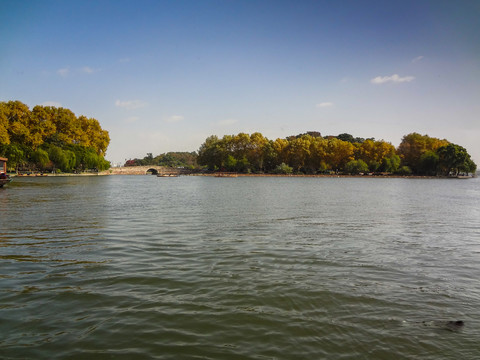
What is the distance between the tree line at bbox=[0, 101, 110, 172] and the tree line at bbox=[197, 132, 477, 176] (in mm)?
53513

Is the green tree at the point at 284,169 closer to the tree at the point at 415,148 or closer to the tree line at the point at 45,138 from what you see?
the tree at the point at 415,148

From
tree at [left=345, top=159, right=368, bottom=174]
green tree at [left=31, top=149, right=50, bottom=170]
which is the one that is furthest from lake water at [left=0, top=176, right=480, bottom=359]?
tree at [left=345, top=159, right=368, bottom=174]

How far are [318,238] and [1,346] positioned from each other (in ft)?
36.8

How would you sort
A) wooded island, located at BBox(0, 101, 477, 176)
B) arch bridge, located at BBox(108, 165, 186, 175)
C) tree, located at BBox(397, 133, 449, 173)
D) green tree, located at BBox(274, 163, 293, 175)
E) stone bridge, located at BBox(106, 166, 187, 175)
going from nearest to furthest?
wooded island, located at BBox(0, 101, 477, 176), green tree, located at BBox(274, 163, 293, 175), tree, located at BBox(397, 133, 449, 173), stone bridge, located at BBox(106, 166, 187, 175), arch bridge, located at BBox(108, 165, 186, 175)

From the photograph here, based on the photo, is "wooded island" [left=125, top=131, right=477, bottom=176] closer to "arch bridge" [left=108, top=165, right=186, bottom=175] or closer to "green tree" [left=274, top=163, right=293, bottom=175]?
"green tree" [left=274, top=163, right=293, bottom=175]

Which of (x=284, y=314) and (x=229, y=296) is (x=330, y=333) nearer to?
(x=284, y=314)

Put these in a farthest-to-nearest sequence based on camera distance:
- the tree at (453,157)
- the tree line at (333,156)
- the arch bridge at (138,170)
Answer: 1. the arch bridge at (138,170)
2. the tree line at (333,156)
3. the tree at (453,157)

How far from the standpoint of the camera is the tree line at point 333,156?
125312 mm

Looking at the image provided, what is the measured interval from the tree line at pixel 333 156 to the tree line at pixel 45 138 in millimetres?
53513

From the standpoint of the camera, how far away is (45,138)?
273 ft

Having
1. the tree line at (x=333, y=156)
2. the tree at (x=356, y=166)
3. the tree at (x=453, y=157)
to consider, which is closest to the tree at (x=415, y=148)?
the tree line at (x=333, y=156)

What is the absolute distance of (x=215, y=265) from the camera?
9.77 metres

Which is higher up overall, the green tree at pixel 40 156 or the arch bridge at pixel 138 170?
the green tree at pixel 40 156

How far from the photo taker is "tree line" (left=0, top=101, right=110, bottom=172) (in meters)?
68.9
